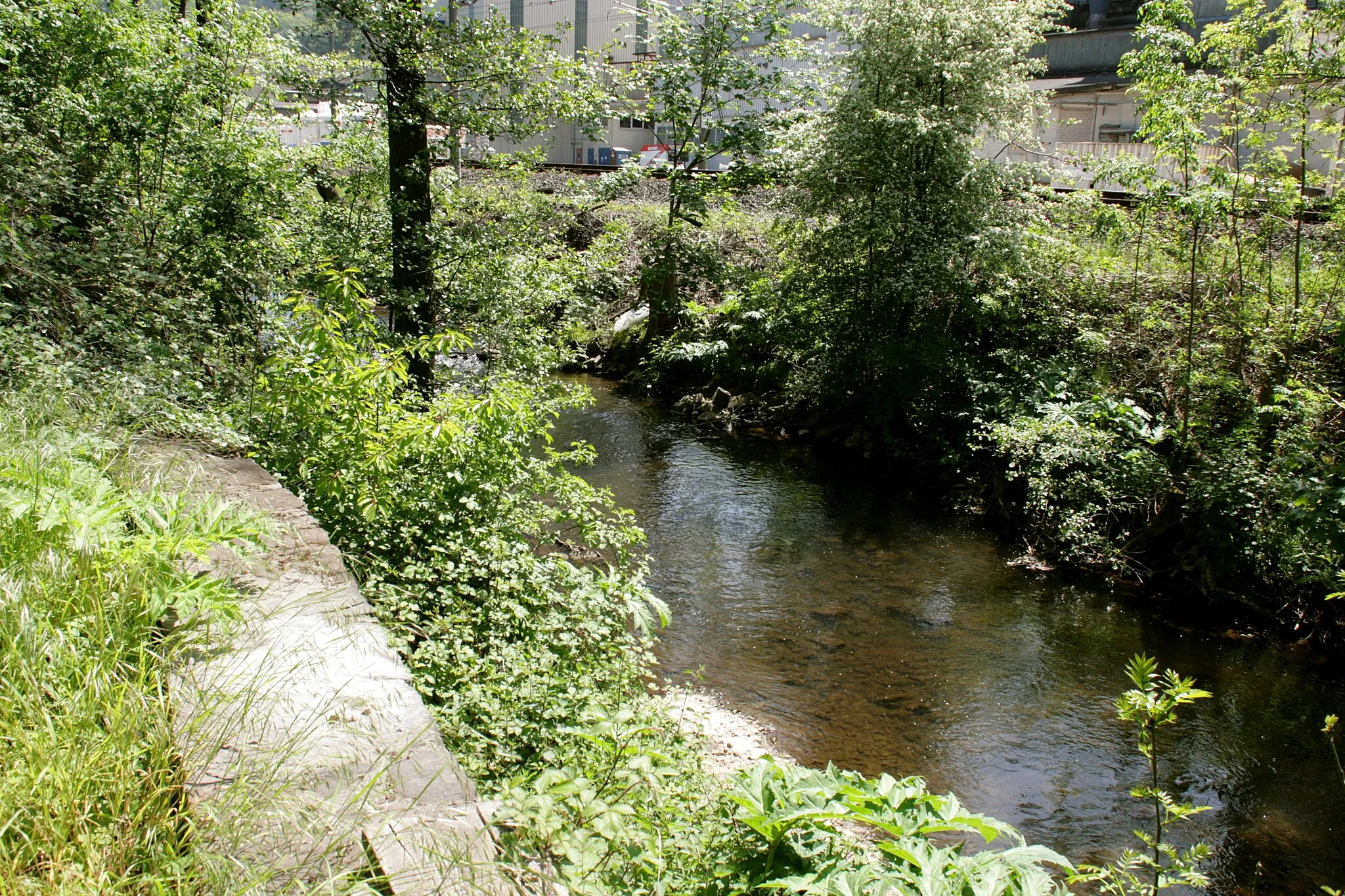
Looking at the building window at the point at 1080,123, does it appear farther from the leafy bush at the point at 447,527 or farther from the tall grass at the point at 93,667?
the tall grass at the point at 93,667

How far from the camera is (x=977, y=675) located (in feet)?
24.2

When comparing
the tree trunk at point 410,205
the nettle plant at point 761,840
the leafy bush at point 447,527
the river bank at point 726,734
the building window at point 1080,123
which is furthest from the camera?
the building window at point 1080,123

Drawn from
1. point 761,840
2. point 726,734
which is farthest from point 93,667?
point 726,734

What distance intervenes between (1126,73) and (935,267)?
353 cm

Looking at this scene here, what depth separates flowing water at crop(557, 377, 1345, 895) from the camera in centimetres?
573

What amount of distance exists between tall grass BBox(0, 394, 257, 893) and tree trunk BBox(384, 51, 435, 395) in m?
4.72

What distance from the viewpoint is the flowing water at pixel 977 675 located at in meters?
5.73

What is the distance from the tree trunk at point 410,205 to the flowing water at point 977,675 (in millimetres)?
3373

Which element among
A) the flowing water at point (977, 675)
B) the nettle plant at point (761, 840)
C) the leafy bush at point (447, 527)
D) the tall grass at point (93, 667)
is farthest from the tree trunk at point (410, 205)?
the nettle plant at point (761, 840)

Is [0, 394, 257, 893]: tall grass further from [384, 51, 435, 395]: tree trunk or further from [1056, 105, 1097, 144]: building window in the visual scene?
[1056, 105, 1097, 144]: building window

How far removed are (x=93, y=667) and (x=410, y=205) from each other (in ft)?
21.4

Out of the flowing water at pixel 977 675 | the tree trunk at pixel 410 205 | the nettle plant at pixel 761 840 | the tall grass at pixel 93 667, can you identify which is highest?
the tree trunk at pixel 410 205

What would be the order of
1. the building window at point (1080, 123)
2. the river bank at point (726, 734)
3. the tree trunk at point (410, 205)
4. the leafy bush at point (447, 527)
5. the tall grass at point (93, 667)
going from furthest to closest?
the building window at point (1080, 123), the tree trunk at point (410, 205), the river bank at point (726, 734), the leafy bush at point (447, 527), the tall grass at point (93, 667)

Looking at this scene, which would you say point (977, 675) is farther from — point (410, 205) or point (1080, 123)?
point (1080, 123)
